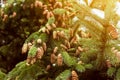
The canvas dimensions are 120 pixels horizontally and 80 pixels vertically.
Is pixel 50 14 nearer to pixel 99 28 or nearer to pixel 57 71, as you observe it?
pixel 57 71

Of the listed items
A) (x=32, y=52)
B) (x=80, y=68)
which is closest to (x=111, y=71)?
(x=80, y=68)

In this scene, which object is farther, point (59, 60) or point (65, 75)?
point (59, 60)

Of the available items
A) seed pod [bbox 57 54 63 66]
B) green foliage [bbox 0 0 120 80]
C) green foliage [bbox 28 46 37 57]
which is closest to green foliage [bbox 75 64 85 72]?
green foliage [bbox 0 0 120 80]

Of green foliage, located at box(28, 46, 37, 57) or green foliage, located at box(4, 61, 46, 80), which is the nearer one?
green foliage, located at box(28, 46, 37, 57)

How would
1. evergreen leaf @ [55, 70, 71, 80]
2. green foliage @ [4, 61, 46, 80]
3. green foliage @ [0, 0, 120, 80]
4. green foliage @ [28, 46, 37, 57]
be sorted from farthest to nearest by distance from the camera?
green foliage @ [4, 61, 46, 80] < green foliage @ [28, 46, 37, 57] < evergreen leaf @ [55, 70, 71, 80] < green foliage @ [0, 0, 120, 80]

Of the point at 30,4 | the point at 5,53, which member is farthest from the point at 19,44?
the point at 30,4

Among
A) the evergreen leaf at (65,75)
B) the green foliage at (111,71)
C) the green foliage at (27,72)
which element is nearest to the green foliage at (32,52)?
the green foliage at (27,72)

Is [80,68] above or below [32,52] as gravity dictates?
below

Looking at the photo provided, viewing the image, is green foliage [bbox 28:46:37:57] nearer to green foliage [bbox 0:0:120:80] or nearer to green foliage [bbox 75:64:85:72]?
green foliage [bbox 0:0:120:80]

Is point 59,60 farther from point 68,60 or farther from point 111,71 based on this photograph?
point 111,71

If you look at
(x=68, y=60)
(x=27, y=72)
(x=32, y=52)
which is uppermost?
(x=32, y=52)

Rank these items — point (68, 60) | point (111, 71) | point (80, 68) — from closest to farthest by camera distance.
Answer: point (111, 71), point (80, 68), point (68, 60)

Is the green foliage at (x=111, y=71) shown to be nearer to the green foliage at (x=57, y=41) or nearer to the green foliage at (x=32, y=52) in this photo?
the green foliage at (x=57, y=41)
